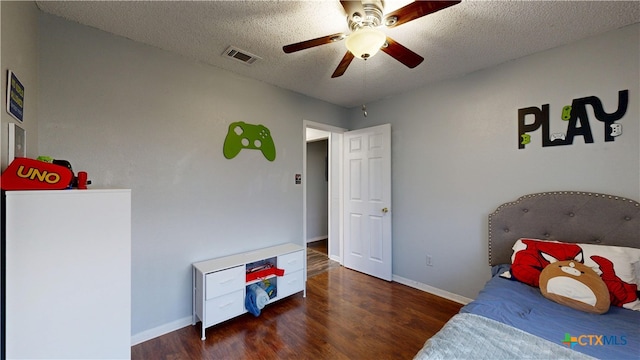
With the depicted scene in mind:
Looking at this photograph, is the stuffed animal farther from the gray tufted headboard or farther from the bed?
the gray tufted headboard

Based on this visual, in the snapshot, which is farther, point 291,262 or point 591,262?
point 291,262

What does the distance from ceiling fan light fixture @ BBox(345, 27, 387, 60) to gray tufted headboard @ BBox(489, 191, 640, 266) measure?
1.88m

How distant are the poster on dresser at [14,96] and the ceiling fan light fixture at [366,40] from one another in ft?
5.64

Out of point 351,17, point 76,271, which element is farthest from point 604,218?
point 76,271

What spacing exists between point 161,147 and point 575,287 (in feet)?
9.89

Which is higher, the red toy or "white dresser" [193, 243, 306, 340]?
the red toy

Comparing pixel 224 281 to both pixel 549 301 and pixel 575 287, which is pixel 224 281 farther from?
pixel 575 287

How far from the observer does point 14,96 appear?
128cm

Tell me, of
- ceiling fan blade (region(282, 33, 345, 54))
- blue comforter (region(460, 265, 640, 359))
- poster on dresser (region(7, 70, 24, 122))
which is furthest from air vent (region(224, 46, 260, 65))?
blue comforter (region(460, 265, 640, 359))

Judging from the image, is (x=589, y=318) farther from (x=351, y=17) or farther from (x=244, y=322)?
(x=244, y=322)

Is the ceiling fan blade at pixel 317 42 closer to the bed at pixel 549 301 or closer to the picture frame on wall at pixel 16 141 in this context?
the picture frame on wall at pixel 16 141

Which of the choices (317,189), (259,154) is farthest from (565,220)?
(317,189)

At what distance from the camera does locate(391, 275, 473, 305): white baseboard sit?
2625 mm

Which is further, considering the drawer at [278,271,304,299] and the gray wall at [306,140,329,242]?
the gray wall at [306,140,329,242]
